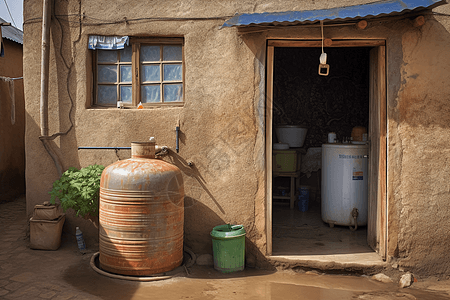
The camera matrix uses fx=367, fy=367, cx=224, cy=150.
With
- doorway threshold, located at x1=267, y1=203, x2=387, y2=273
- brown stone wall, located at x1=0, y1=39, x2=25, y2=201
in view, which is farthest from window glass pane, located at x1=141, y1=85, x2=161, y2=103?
brown stone wall, located at x1=0, y1=39, x2=25, y2=201

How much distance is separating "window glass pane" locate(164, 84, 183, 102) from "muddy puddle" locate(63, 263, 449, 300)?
2.49 m

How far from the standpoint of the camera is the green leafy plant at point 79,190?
16.4ft

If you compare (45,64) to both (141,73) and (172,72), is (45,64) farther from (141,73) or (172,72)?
(172,72)

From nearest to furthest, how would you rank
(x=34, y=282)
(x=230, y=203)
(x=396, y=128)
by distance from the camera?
(x=34, y=282), (x=396, y=128), (x=230, y=203)

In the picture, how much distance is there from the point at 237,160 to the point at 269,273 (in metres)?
1.59

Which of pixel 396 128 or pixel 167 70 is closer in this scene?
pixel 396 128

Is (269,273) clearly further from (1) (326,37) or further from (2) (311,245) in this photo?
(1) (326,37)

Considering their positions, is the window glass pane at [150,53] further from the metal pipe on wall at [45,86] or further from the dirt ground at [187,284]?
the dirt ground at [187,284]

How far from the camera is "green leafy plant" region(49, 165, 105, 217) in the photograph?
501cm

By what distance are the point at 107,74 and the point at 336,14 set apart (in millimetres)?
3486

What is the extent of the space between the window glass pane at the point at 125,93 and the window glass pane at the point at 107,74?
195 millimetres

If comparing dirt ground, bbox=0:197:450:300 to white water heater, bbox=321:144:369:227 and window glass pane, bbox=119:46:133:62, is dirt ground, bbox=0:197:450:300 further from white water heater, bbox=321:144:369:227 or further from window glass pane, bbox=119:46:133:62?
window glass pane, bbox=119:46:133:62

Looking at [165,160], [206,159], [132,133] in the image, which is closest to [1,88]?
[132,133]

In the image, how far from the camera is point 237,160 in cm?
518
